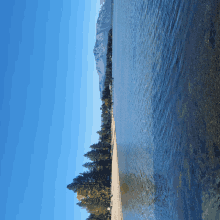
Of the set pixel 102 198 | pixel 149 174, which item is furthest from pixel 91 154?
pixel 149 174

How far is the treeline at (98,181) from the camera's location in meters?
26.5

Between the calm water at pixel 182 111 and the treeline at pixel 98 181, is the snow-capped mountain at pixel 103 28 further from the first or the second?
the calm water at pixel 182 111

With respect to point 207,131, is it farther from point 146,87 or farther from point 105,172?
point 105,172

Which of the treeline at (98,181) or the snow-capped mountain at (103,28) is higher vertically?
the snow-capped mountain at (103,28)

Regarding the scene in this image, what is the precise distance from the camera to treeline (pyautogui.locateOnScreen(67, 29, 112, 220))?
26.5 meters

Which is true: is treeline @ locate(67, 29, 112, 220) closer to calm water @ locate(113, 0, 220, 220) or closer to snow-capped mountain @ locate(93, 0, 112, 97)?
calm water @ locate(113, 0, 220, 220)

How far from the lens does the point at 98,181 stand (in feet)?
89.9

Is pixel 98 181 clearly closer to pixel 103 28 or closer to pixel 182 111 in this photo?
pixel 182 111

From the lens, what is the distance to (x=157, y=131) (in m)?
7.11

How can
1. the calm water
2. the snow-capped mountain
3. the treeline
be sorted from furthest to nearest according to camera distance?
the snow-capped mountain < the treeline < the calm water

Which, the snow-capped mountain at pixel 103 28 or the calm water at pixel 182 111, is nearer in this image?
the calm water at pixel 182 111

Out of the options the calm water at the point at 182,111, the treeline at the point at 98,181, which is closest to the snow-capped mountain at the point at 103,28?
the treeline at the point at 98,181

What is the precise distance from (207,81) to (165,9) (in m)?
3.94

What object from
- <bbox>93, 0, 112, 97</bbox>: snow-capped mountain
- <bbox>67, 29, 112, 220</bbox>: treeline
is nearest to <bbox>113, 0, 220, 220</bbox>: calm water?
<bbox>67, 29, 112, 220</bbox>: treeline
